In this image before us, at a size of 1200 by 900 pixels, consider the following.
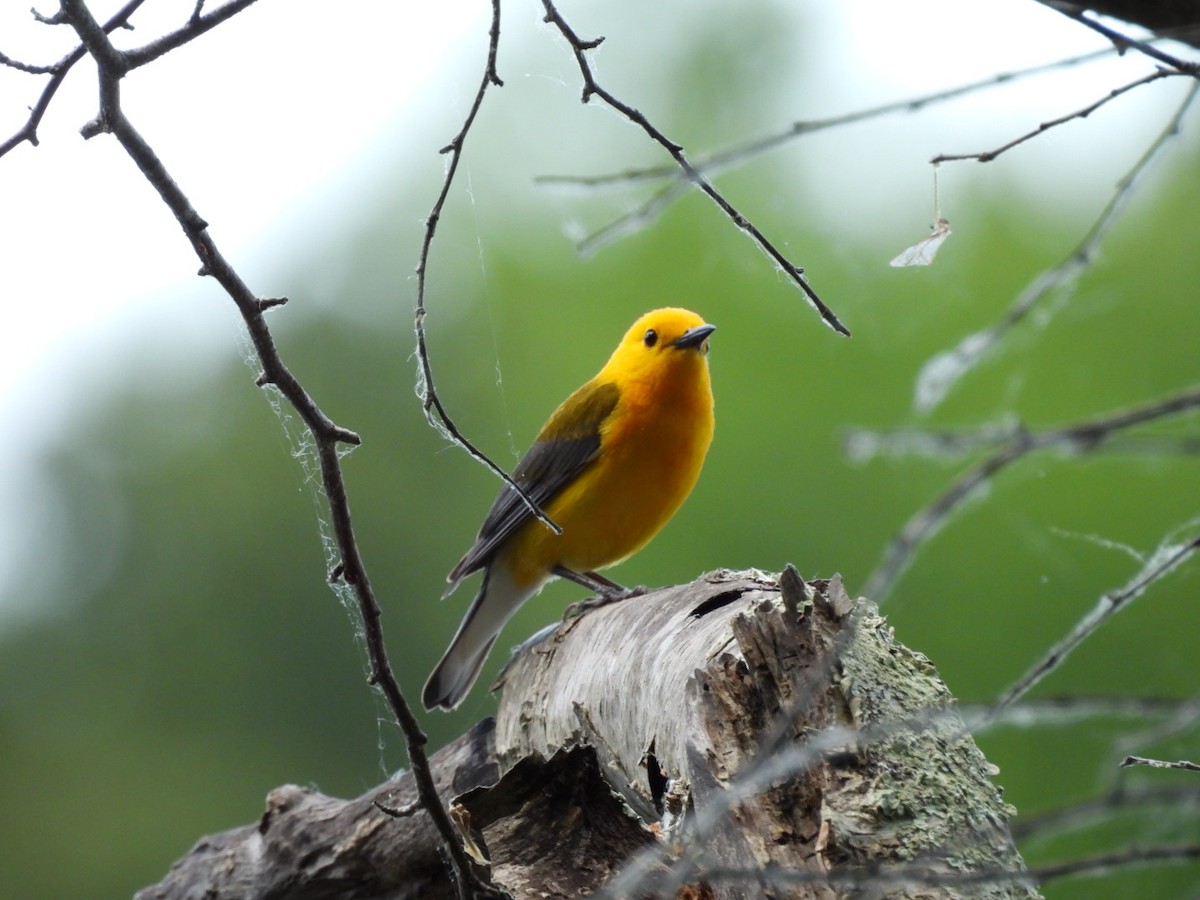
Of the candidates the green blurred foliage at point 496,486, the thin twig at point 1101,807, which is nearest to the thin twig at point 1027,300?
the thin twig at point 1101,807

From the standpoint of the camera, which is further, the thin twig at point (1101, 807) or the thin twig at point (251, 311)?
the thin twig at point (251, 311)

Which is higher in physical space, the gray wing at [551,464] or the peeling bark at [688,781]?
the gray wing at [551,464]

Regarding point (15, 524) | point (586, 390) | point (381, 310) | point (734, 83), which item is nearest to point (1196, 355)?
point (734, 83)

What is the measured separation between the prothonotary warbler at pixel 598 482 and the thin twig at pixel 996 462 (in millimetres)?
3435

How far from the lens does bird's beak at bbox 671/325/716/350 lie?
4.36 meters

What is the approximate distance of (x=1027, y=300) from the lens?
96 centimetres

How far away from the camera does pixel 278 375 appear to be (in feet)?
6.19

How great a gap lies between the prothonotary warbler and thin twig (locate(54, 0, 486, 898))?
2166 millimetres

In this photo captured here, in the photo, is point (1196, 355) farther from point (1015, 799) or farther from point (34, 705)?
point (34, 705)

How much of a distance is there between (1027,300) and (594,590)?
135 inches

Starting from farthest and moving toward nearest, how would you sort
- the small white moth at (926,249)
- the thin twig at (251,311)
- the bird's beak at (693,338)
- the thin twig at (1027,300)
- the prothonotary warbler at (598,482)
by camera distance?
the bird's beak at (693,338), the prothonotary warbler at (598,482), the thin twig at (251,311), the small white moth at (926,249), the thin twig at (1027,300)

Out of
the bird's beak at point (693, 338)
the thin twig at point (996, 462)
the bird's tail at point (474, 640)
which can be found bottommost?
the thin twig at point (996, 462)

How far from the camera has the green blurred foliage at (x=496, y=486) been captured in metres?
6.54

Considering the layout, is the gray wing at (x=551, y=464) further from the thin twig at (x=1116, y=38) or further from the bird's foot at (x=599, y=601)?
the thin twig at (x=1116, y=38)
